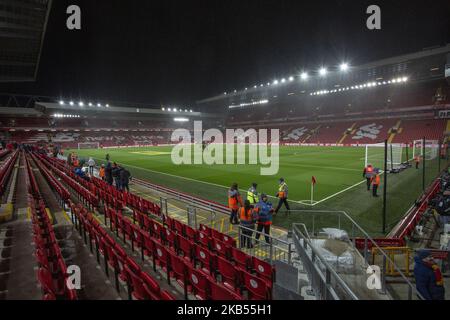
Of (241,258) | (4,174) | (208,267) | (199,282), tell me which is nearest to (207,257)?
(208,267)

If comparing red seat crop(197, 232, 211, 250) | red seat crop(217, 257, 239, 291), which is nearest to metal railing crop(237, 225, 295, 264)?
red seat crop(197, 232, 211, 250)

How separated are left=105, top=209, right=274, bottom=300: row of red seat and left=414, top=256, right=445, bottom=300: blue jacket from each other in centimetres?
258

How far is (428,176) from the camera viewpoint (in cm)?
1848

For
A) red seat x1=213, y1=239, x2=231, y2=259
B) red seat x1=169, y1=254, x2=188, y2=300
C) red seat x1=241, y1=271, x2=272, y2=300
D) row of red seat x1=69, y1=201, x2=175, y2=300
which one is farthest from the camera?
red seat x1=213, y1=239, x2=231, y2=259

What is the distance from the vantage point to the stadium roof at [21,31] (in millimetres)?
11826

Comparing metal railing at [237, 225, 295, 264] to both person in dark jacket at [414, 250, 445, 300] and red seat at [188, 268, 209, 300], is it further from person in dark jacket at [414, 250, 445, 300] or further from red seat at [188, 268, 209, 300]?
person in dark jacket at [414, 250, 445, 300]

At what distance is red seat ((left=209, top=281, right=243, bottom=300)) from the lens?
3.65 metres

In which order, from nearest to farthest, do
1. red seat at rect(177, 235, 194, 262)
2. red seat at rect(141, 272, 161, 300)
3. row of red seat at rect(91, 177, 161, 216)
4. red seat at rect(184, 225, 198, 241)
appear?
red seat at rect(141, 272, 161, 300) → red seat at rect(177, 235, 194, 262) → red seat at rect(184, 225, 198, 241) → row of red seat at rect(91, 177, 161, 216)

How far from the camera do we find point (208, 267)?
534 cm

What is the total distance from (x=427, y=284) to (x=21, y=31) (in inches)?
803

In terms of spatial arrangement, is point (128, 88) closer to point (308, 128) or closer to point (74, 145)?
point (74, 145)

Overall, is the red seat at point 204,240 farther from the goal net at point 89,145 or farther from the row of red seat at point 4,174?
the goal net at point 89,145
